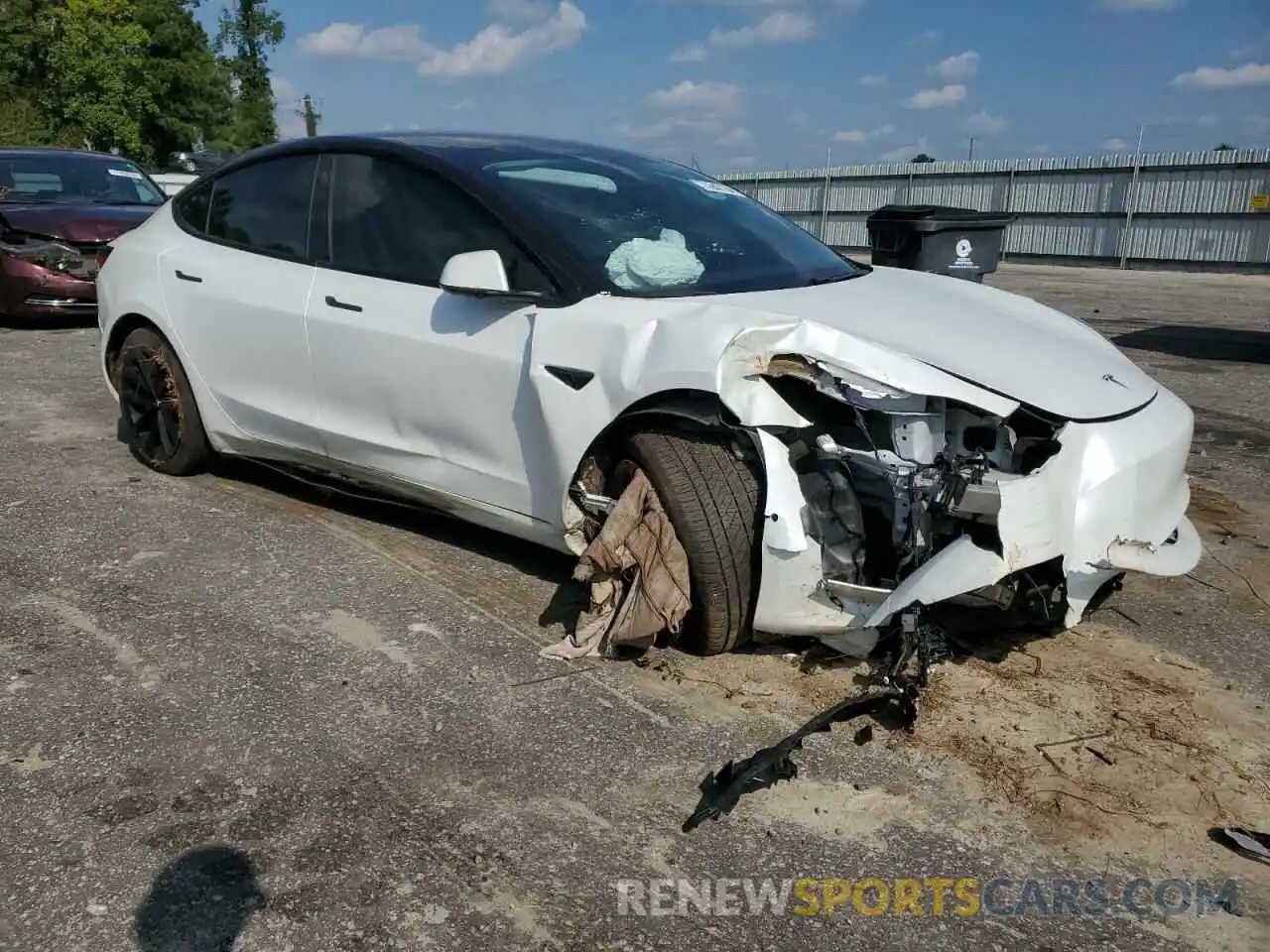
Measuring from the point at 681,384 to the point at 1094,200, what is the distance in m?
24.7

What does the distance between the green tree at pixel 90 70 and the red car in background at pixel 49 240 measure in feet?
98.7

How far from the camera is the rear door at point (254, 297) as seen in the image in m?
4.05

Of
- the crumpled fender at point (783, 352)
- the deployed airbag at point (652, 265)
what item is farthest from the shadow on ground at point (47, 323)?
the crumpled fender at point (783, 352)

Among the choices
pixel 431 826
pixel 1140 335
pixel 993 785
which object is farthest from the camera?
pixel 1140 335

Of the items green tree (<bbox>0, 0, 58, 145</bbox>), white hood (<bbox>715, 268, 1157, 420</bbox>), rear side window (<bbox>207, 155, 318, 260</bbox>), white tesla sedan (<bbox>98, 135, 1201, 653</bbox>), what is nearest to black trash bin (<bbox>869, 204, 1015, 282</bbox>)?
white tesla sedan (<bbox>98, 135, 1201, 653</bbox>)

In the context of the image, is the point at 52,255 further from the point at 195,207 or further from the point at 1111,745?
the point at 1111,745

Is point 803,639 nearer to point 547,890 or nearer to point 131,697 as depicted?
point 547,890

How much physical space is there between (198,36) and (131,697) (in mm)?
49592

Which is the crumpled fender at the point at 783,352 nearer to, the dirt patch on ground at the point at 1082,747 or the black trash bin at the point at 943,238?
the dirt patch on ground at the point at 1082,747

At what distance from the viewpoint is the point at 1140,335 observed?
420 inches

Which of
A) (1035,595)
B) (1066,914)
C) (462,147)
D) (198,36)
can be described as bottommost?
(1066,914)

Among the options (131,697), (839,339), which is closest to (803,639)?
(839,339)

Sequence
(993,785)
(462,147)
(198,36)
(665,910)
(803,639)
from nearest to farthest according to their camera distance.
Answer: (665,910)
(993,785)
(803,639)
(462,147)
(198,36)

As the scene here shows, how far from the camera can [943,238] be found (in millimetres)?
7793
